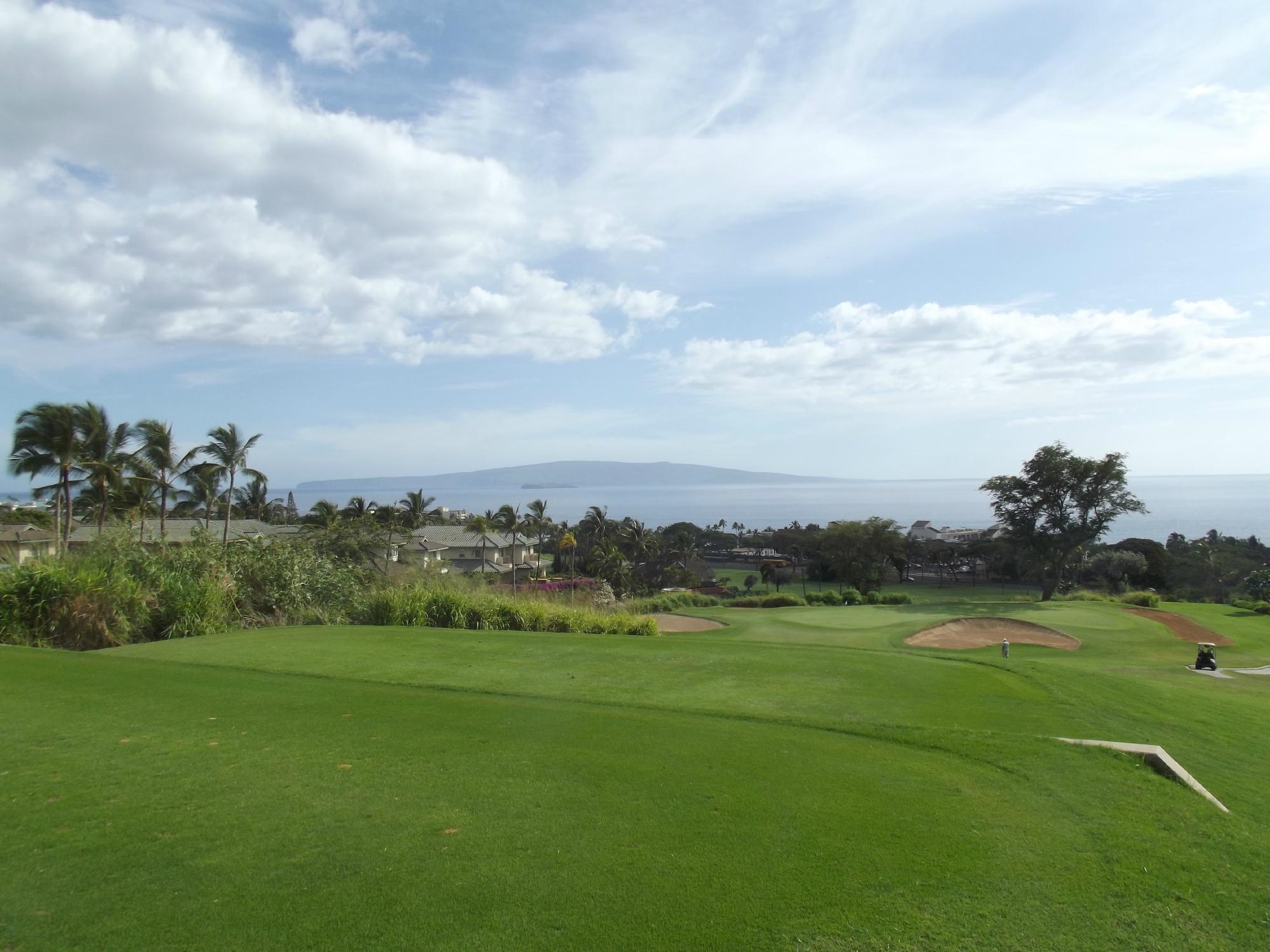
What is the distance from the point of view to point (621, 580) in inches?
2450

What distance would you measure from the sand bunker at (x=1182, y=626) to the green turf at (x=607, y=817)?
1542 cm

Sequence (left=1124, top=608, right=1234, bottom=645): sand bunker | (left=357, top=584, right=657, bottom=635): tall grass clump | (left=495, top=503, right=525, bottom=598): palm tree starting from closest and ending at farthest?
(left=357, top=584, right=657, bottom=635): tall grass clump, (left=1124, top=608, right=1234, bottom=645): sand bunker, (left=495, top=503, right=525, bottom=598): palm tree

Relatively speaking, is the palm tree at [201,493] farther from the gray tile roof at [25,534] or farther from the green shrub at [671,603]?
the green shrub at [671,603]

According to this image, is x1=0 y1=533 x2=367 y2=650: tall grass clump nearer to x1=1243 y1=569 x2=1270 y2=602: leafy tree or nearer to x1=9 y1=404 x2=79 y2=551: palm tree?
x1=9 y1=404 x2=79 y2=551: palm tree

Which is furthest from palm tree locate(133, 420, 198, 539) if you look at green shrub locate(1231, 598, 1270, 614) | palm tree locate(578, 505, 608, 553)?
green shrub locate(1231, 598, 1270, 614)

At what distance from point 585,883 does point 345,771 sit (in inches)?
114

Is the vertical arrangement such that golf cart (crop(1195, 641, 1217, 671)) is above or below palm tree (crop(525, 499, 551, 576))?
below

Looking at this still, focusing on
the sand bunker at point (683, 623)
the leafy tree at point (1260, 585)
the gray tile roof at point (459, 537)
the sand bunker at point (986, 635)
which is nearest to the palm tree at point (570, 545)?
the gray tile roof at point (459, 537)

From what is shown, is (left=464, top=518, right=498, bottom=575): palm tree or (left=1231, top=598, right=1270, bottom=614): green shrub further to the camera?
(left=464, top=518, right=498, bottom=575): palm tree

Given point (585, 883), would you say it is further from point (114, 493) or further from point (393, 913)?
point (114, 493)

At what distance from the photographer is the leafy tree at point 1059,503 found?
42938mm

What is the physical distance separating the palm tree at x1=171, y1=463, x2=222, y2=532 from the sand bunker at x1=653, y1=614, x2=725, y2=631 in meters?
31.3

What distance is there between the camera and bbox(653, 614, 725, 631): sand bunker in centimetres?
2802

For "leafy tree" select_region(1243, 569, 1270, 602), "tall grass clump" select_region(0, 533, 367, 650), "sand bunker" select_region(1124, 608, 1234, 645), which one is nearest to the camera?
"tall grass clump" select_region(0, 533, 367, 650)
